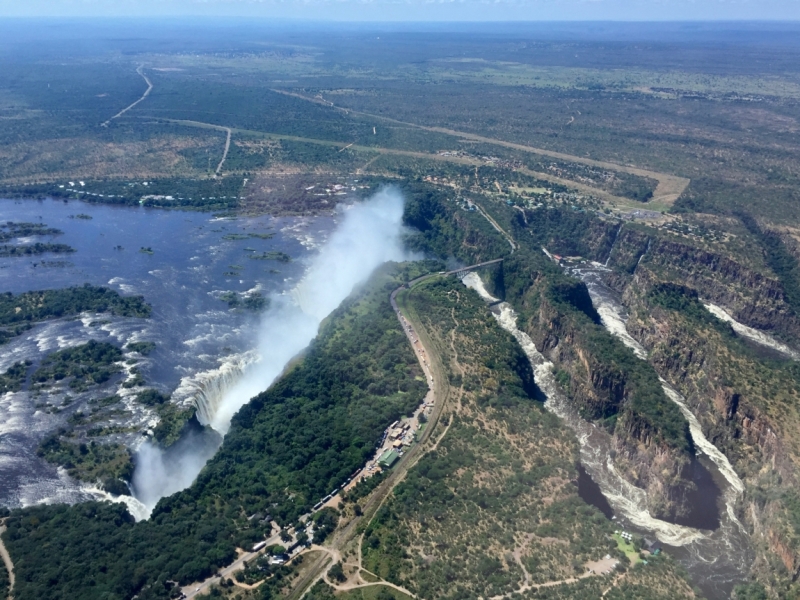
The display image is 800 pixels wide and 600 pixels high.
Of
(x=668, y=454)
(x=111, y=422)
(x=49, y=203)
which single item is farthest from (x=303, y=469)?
(x=49, y=203)

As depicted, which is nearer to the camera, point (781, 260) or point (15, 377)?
point (15, 377)

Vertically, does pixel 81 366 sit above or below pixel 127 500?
above

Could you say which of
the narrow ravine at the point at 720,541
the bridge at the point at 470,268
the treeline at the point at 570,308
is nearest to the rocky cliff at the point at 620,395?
the treeline at the point at 570,308

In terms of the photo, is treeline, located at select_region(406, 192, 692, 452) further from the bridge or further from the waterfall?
the waterfall

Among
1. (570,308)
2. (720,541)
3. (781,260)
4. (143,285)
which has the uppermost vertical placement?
(570,308)

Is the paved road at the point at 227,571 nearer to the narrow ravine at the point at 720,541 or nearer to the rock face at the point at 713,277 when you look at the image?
the narrow ravine at the point at 720,541

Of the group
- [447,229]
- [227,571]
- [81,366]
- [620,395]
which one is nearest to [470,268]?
[447,229]

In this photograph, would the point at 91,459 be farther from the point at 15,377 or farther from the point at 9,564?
the point at 15,377

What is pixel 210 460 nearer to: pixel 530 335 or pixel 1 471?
pixel 1 471
